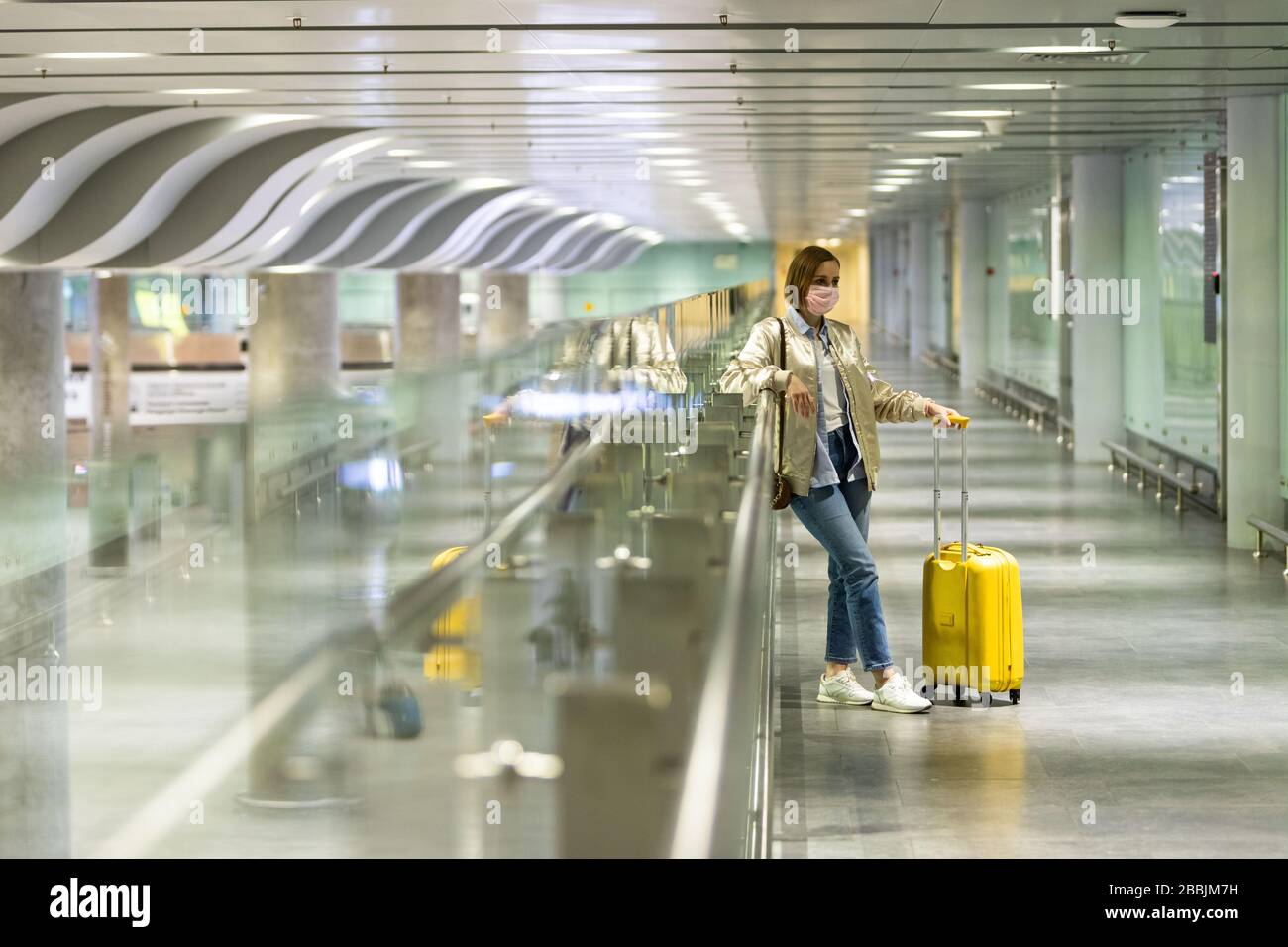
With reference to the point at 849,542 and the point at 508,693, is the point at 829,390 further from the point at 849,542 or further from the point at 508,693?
the point at 508,693

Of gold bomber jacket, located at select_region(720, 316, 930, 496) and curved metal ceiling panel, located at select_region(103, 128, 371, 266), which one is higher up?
curved metal ceiling panel, located at select_region(103, 128, 371, 266)

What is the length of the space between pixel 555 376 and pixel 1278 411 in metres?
5.86

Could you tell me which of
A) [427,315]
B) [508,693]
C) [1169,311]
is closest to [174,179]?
[1169,311]

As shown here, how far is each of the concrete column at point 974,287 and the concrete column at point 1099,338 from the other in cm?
1253

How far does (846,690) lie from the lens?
301 inches

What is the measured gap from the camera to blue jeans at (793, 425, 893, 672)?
7082 mm

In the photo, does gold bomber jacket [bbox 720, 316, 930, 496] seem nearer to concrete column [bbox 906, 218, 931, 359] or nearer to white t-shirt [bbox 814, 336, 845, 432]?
white t-shirt [bbox 814, 336, 845, 432]

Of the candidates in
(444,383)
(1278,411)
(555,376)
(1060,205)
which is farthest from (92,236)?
(1060,205)

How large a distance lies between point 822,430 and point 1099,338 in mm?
13809

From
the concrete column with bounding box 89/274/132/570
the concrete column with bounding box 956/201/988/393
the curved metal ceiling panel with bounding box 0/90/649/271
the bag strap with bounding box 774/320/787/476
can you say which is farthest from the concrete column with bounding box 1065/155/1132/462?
the concrete column with bounding box 89/274/132/570

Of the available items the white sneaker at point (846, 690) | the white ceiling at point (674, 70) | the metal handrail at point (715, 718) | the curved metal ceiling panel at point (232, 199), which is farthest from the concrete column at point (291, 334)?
the metal handrail at point (715, 718)

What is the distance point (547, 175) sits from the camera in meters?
25.7

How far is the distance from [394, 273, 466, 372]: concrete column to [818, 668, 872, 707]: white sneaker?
31340mm
